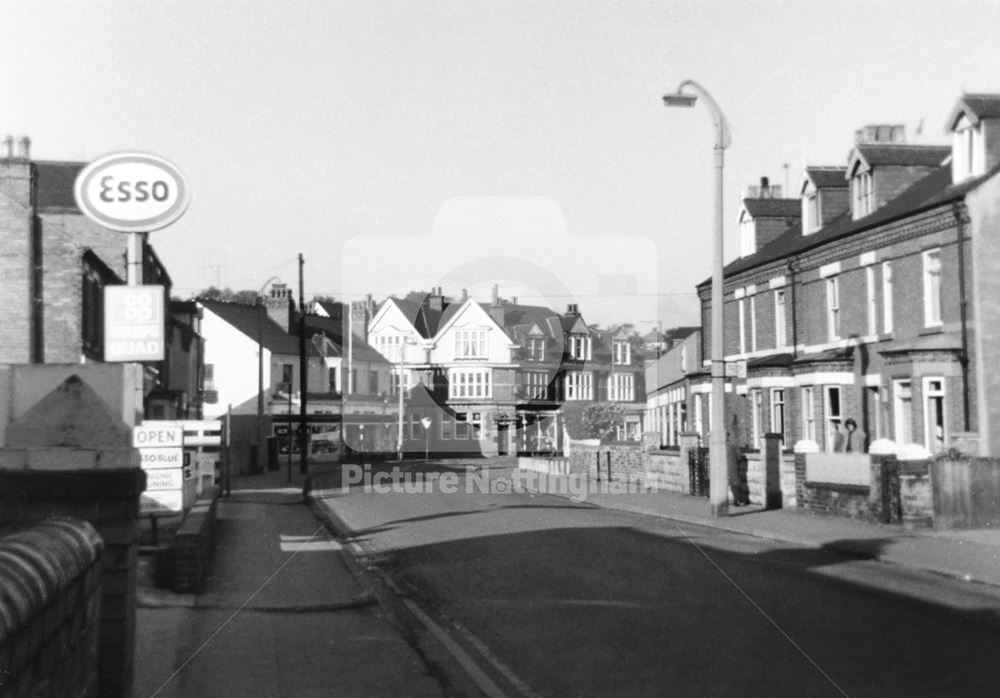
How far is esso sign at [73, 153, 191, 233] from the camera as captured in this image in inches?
303

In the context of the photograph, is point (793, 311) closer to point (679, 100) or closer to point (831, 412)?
point (831, 412)

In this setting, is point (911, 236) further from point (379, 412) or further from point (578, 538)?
point (379, 412)

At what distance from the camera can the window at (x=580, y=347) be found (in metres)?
51.9

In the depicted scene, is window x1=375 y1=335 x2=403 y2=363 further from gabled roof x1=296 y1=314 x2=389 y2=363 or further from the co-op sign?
the co-op sign

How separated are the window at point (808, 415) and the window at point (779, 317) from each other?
360 centimetres

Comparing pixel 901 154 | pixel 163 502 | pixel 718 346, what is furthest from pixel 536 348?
pixel 163 502

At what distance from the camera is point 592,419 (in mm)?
62125

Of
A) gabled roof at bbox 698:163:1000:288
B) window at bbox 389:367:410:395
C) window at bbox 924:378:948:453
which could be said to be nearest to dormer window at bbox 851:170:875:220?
gabled roof at bbox 698:163:1000:288

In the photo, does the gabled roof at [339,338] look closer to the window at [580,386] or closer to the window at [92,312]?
the window at [580,386]

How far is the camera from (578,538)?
18047 mm

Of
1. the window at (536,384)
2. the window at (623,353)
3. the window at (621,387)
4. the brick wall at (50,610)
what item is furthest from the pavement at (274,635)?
the window at (623,353)

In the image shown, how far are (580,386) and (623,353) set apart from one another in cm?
432

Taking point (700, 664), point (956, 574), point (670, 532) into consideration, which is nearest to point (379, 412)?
point (670, 532)

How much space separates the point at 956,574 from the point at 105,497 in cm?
1137
